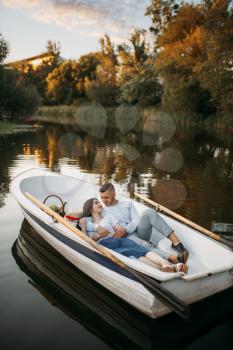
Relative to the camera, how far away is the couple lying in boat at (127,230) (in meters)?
4.94

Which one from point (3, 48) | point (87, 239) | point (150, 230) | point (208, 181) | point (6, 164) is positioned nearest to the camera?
point (87, 239)

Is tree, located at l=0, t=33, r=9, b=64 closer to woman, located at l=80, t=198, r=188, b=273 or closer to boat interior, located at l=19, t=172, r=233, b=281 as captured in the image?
boat interior, located at l=19, t=172, r=233, b=281

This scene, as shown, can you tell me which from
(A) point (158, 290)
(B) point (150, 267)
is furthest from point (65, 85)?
(A) point (158, 290)

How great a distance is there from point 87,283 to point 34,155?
43.0ft

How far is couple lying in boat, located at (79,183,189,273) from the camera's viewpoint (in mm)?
4938

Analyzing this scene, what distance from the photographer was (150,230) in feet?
18.4

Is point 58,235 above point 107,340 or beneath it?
above

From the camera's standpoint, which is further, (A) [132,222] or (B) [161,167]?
(B) [161,167]

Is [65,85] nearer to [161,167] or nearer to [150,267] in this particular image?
[161,167]

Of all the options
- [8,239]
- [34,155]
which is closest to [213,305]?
[8,239]

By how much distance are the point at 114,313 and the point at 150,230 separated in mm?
1468

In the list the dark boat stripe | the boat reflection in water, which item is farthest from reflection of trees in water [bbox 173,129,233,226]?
the dark boat stripe

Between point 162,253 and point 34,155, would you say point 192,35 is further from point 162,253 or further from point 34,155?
point 162,253

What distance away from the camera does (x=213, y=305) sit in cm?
479
